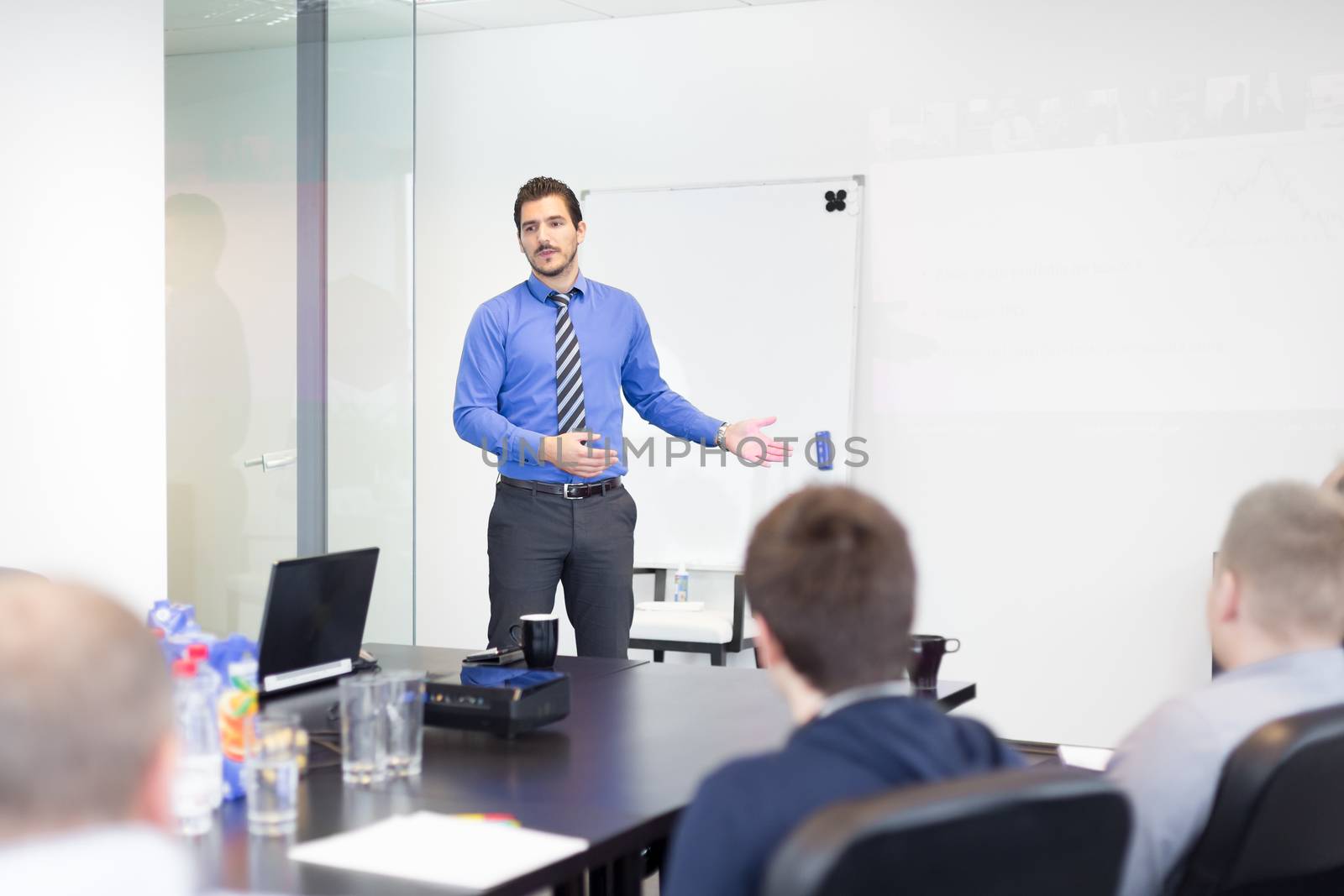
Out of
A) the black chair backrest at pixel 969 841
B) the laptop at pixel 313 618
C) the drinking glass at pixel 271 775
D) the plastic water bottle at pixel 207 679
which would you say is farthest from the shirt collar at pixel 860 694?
the laptop at pixel 313 618

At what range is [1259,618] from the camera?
1.87m

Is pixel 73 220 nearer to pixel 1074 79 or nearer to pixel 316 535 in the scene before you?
pixel 316 535

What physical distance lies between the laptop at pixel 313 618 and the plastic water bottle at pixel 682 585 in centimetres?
327

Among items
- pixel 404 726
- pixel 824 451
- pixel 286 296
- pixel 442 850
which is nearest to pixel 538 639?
pixel 404 726

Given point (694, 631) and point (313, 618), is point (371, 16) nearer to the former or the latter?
point (694, 631)

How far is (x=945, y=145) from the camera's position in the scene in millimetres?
5531

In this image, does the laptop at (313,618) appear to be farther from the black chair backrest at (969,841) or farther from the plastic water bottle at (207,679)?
the black chair backrest at (969,841)

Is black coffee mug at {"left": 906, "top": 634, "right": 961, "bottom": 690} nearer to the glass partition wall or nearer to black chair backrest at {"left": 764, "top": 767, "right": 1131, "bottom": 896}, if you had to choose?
black chair backrest at {"left": 764, "top": 767, "right": 1131, "bottom": 896}

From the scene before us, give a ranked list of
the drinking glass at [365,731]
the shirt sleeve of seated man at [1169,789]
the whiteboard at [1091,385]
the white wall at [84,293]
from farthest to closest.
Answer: the whiteboard at [1091,385], the white wall at [84,293], the drinking glass at [365,731], the shirt sleeve of seated man at [1169,789]

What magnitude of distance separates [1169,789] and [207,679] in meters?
1.30

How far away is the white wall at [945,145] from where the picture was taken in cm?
515

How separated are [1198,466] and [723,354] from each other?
6.49 ft

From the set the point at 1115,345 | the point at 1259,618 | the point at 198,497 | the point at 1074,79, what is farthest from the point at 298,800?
the point at 1074,79

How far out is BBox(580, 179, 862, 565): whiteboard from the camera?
5.70m
